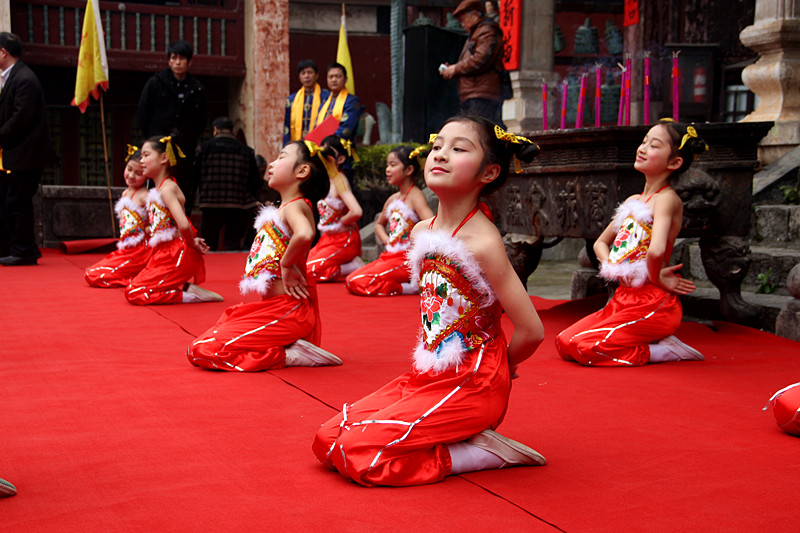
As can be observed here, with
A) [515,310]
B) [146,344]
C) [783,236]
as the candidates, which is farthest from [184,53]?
[515,310]

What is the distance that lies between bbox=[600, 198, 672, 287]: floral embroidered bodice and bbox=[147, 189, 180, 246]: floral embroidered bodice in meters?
2.65

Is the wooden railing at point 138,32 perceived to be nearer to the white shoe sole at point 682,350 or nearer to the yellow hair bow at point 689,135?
the yellow hair bow at point 689,135

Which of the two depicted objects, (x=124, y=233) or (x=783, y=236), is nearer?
(x=783, y=236)

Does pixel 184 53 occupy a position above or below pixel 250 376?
above

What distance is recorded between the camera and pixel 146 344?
154 inches

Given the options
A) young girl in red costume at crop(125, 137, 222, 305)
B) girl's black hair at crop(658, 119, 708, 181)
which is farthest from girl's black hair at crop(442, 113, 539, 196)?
young girl in red costume at crop(125, 137, 222, 305)

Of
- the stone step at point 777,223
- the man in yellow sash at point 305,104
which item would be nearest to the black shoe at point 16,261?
the man in yellow sash at point 305,104

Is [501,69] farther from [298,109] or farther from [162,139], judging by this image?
[162,139]

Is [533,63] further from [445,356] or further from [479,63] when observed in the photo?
[445,356]

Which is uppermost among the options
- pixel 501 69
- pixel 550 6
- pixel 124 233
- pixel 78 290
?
pixel 550 6

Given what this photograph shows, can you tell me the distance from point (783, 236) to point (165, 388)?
3.88 m

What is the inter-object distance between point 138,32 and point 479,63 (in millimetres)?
5114

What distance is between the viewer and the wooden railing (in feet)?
34.6

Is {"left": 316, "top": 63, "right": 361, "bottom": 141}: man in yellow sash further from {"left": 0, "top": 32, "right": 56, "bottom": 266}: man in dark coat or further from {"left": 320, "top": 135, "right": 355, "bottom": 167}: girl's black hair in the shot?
{"left": 0, "top": 32, "right": 56, "bottom": 266}: man in dark coat
